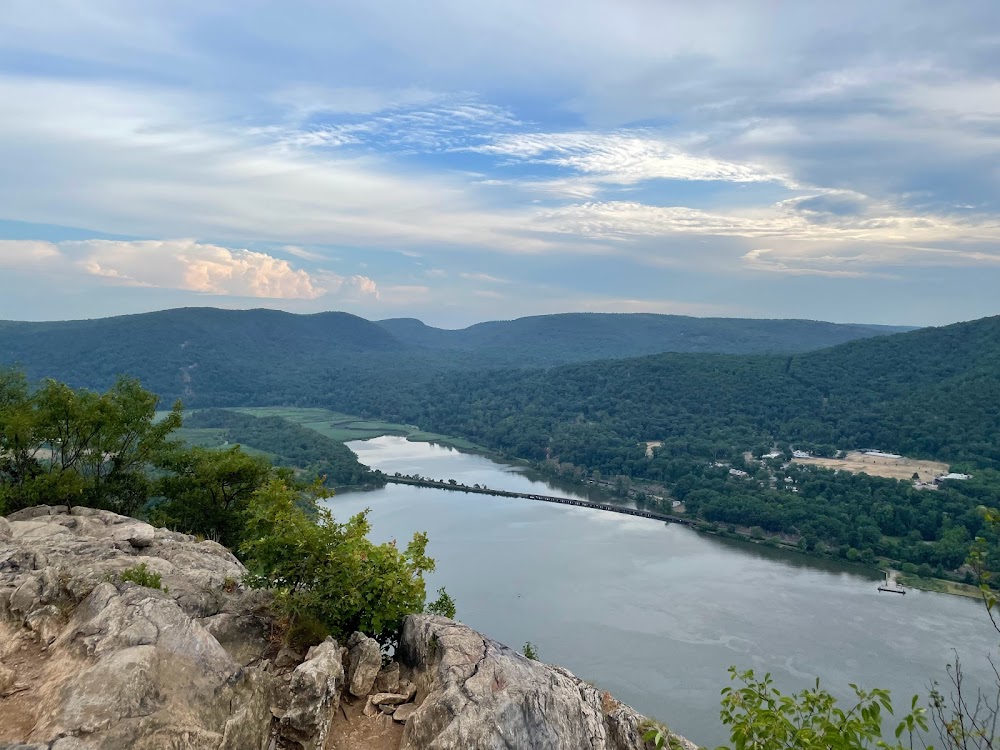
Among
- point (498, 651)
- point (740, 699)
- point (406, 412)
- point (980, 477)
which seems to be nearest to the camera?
point (740, 699)

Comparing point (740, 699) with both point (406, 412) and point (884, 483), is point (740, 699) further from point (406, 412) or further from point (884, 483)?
point (406, 412)

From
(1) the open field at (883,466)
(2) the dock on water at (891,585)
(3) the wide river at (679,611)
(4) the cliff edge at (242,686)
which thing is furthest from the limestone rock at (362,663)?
(1) the open field at (883,466)

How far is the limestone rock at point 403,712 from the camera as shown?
5.33 m

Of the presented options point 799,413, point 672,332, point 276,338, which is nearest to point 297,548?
point 799,413

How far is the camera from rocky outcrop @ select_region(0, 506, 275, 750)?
15.0 feet

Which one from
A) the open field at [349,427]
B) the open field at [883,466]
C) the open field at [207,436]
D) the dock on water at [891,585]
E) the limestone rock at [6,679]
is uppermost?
the limestone rock at [6,679]

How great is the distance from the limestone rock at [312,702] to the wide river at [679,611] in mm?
18649

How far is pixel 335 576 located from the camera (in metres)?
6.39

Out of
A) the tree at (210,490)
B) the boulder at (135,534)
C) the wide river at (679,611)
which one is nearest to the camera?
the boulder at (135,534)

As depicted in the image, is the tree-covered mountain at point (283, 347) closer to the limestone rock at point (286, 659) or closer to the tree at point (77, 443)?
the tree at point (77, 443)

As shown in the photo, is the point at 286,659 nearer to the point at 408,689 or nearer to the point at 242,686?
the point at 242,686

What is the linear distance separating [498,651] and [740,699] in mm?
2581

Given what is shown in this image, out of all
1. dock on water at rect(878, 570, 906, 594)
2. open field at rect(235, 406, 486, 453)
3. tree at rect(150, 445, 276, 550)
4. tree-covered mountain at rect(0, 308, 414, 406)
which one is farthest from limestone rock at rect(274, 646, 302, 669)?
tree-covered mountain at rect(0, 308, 414, 406)

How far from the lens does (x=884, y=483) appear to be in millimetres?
49062
